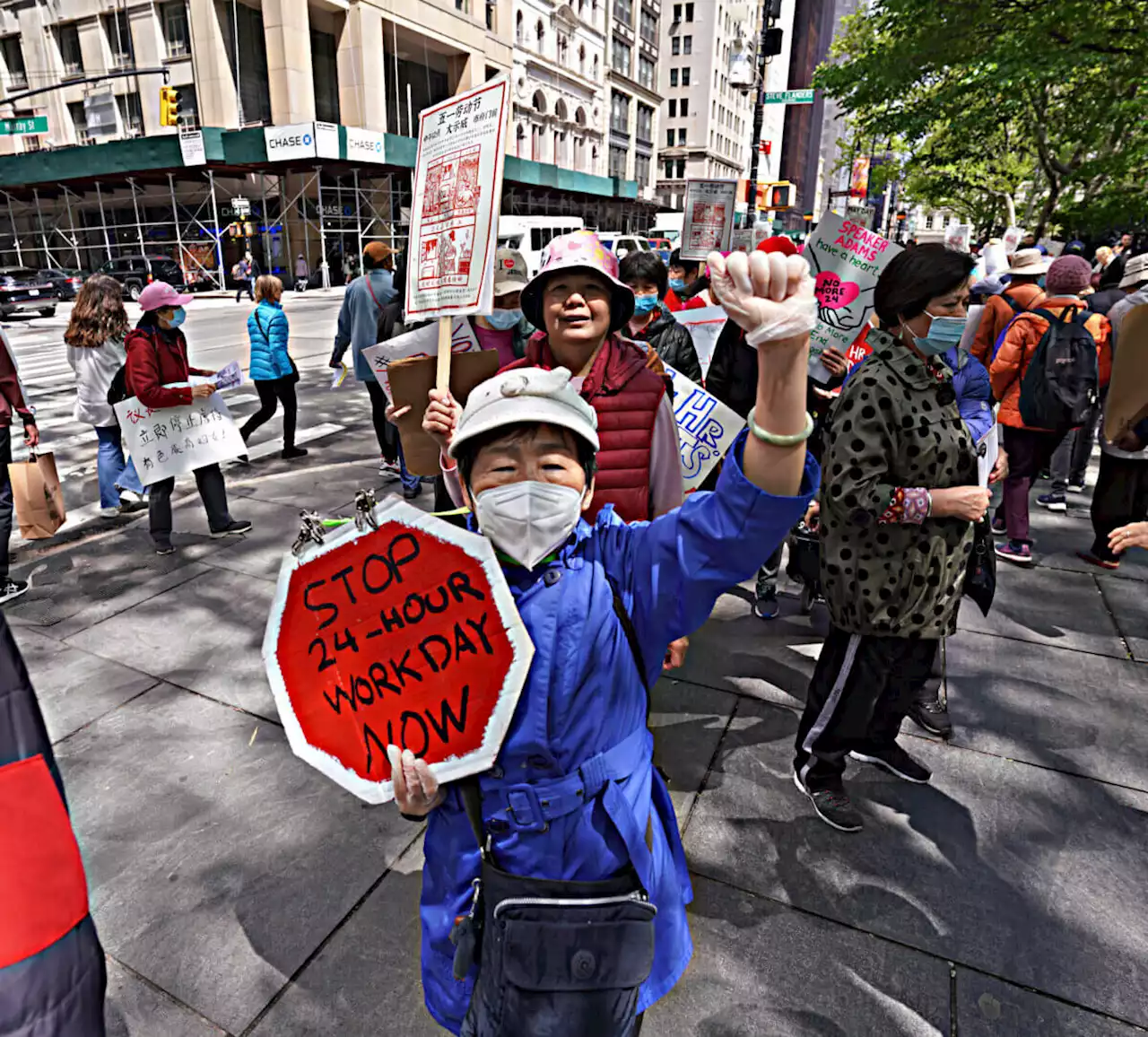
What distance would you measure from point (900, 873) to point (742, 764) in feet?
2.66

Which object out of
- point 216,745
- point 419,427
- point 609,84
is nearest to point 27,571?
point 216,745

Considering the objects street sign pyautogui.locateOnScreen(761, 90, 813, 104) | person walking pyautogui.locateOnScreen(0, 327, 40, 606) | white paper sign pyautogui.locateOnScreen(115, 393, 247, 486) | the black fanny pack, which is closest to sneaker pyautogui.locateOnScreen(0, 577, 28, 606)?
person walking pyautogui.locateOnScreen(0, 327, 40, 606)

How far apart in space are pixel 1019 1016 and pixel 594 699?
74.9 inches

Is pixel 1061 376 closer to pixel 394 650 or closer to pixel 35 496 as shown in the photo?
pixel 394 650

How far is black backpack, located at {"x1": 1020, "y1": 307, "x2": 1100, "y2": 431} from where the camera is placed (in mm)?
5398

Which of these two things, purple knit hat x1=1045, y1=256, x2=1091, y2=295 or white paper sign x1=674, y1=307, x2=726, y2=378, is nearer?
purple knit hat x1=1045, y1=256, x2=1091, y2=295

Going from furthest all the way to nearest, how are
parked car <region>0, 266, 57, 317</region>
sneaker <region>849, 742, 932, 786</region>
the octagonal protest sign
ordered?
parked car <region>0, 266, 57, 317</region> < sneaker <region>849, 742, 932, 786</region> < the octagonal protest sign

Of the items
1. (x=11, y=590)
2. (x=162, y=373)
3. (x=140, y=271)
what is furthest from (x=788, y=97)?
(x=140, y=271)

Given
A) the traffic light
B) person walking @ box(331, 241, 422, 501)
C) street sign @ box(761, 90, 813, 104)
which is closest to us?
person walking @ box(331, 241, 422, 501)

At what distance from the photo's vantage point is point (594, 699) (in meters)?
1.53

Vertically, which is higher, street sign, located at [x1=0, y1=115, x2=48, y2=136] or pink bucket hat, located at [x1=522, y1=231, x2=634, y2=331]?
street sign, located at [x1=0, y1=115, x2=48, y2=136]

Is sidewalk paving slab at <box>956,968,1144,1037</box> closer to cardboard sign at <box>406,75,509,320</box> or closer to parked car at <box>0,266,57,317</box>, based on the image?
cardboard sign at <box>406,75,509,320</box>

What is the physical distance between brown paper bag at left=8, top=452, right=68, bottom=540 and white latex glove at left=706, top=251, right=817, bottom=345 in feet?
17.4

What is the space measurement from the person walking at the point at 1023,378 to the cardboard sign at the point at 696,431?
3226 mm
